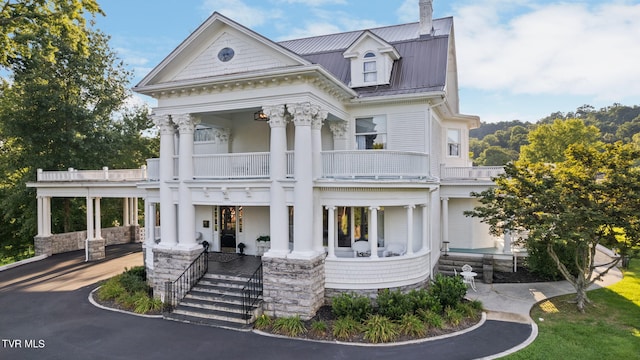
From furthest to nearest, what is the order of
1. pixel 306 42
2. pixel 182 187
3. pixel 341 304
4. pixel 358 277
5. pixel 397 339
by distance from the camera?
1. pixel 306 42
2. pixel 182 187
3. pixel 358 277
4. pixel 341 304
5. pixel 397 339

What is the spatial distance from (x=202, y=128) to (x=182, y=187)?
4.30m

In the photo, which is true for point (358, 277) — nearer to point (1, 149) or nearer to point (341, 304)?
point (341, 304)

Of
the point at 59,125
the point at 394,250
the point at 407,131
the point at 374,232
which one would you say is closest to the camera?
the point at 374,232

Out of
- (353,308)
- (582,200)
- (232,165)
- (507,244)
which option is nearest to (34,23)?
(232,165)

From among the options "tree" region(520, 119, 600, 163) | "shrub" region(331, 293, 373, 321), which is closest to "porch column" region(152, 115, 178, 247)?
"shrub" region(331, 293, 373, 321)

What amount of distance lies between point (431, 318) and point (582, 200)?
5.87 meters

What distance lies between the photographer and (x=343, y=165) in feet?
39.1

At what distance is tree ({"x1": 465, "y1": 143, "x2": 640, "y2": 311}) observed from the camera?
1047 centimetres

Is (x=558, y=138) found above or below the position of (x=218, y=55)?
above

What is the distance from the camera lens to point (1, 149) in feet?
85.1

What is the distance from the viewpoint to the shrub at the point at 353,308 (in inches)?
419

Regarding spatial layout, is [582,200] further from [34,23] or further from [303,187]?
[34,23]

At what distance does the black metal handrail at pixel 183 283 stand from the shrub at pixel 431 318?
7.50m

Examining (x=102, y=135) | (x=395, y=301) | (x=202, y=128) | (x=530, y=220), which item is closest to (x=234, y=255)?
(x=202, y=128)
